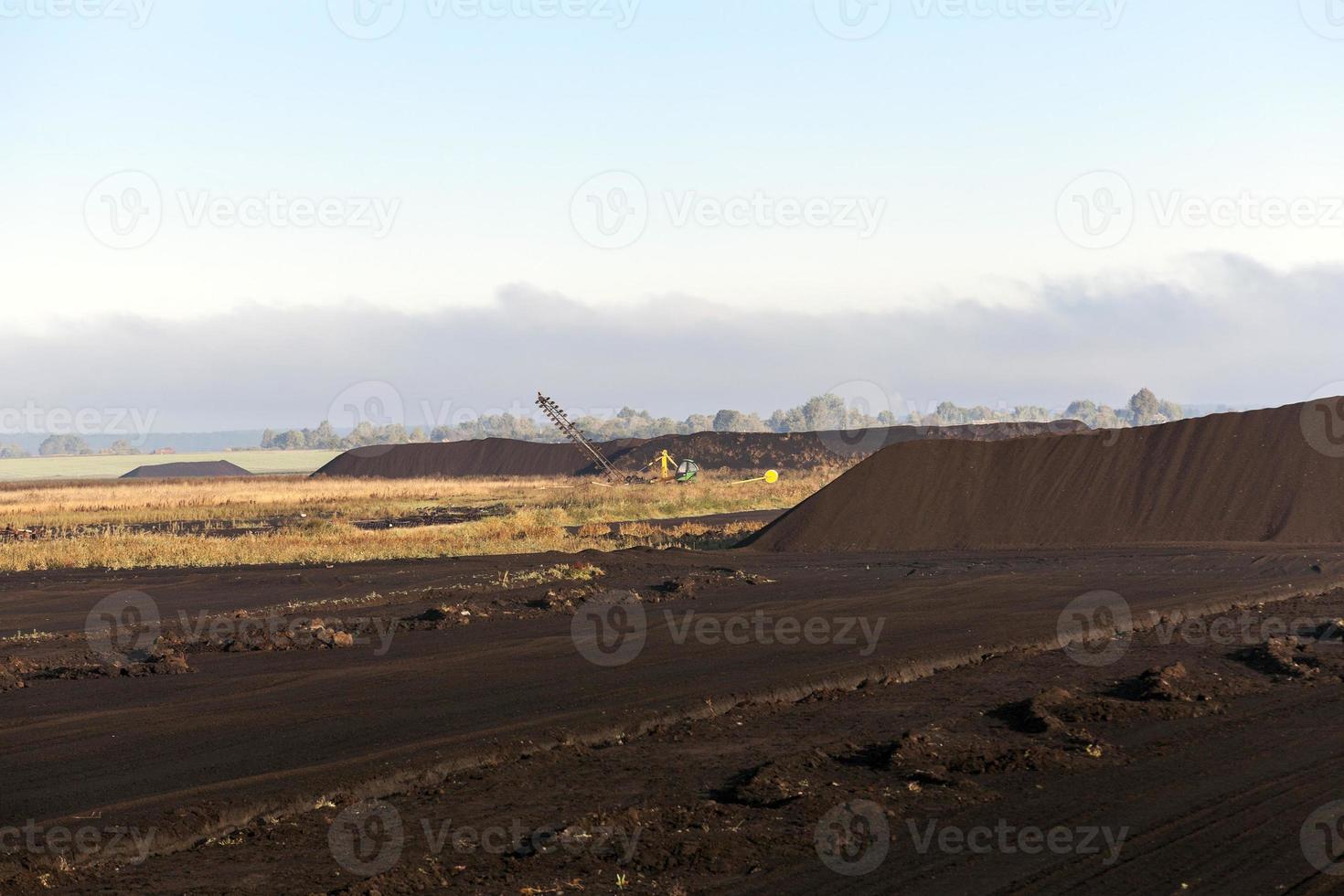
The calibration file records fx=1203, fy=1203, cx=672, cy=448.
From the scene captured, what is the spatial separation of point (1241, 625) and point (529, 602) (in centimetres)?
1215

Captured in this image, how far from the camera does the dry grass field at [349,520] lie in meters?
34.2

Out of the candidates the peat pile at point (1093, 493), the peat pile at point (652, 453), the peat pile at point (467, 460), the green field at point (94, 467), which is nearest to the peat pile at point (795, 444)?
the peat pile at point (652, 453)

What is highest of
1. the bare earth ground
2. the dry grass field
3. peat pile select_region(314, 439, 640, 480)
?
Answer: peat pile select_region(314, 439, 640, 480)

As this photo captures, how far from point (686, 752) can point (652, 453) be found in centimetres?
9957

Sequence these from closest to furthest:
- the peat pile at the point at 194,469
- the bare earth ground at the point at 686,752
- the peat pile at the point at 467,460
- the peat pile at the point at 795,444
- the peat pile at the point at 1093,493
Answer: the bare earth ground at the point at 686,752, the peat pile at the point at 1093,493, the peat pile at the point at 795,444, the peat pile at the point at 467,460, the peat pile at the point at 194,469

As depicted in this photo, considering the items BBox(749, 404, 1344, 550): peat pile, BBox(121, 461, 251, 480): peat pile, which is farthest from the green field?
BBox(749, 404, 1344, 550): peat pile

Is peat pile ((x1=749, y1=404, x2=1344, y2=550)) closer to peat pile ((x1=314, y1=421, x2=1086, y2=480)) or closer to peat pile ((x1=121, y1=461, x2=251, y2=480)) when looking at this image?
peat pile ((x1=314, y1=421, x2=1086, y2=480))

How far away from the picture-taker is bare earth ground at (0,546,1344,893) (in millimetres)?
7977

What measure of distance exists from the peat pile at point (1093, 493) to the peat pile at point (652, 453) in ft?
210

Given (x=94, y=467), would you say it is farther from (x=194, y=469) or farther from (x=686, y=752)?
(x=686, y=752)

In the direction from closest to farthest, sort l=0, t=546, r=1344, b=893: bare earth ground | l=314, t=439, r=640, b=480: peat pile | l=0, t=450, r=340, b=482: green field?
1. l=0, t=546, r=1344, b=893: bare earth ground
2. l=314, t=439, r=640, b=480: peat pile
3. l=0, t=450, r=340, b=482: green field

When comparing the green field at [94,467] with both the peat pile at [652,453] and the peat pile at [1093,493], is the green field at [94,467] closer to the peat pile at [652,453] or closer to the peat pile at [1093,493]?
the peat pile at [652,453]

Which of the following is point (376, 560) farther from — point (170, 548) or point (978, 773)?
point (978, 773)

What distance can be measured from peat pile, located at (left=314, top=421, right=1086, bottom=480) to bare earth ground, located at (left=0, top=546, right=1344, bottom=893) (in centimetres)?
8447
